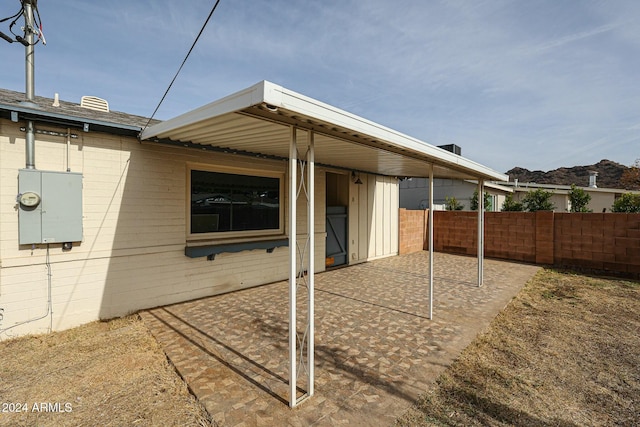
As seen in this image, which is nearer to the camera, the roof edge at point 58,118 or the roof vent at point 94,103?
the roof edge at point 58,118

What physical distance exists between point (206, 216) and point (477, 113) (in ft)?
31.4

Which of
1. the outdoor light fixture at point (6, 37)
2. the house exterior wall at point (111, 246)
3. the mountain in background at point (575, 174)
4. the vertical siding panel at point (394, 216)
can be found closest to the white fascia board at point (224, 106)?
Answer: the house exterior wall at point (111, 246)

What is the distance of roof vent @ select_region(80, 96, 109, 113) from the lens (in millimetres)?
5098

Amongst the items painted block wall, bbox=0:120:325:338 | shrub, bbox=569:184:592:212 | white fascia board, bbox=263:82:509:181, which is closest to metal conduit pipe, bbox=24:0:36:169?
painted block wall, bbox=0:120:325:338

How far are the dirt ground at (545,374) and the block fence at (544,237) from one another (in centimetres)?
349

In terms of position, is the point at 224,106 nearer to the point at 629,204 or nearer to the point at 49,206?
the point at 49,206

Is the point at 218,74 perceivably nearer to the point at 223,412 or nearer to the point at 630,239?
the point at 223,412

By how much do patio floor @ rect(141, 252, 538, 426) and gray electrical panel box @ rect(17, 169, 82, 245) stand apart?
162 cm

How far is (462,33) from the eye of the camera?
19.0 ft

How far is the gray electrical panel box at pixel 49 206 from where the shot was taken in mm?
3480

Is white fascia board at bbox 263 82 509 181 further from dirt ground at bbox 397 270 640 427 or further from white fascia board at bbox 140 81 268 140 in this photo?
dirt ground at bbox 397 270 640 427

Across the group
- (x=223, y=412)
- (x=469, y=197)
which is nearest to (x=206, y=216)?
(x=223, y=412)

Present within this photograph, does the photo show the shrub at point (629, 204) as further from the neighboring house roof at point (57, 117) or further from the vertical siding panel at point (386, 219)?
the neighboring house roof at point (57, 117)

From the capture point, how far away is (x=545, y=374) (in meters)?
2.91
